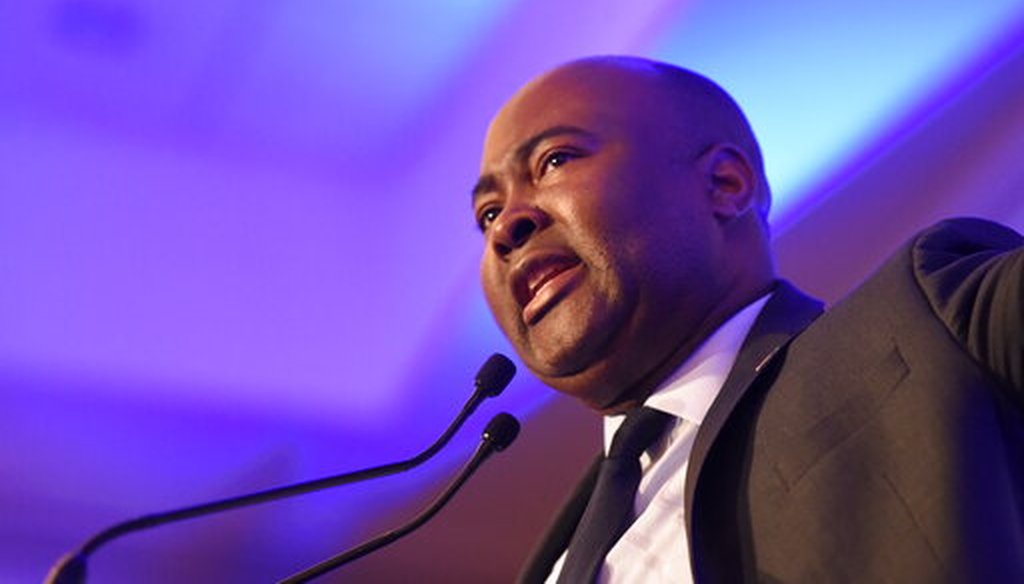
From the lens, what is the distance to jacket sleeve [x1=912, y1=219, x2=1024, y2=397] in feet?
3.04

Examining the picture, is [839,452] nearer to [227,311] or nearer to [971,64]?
[971,64]

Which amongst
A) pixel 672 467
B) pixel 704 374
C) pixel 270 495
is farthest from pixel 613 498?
pixel 270 495

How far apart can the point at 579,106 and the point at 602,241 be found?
0.80 ft

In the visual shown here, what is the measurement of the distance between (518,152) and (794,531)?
71 centimetres

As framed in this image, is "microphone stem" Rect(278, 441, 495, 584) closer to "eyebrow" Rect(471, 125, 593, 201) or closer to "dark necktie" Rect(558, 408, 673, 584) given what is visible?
"dark necktie" Rect(558, 408, 673, 584)

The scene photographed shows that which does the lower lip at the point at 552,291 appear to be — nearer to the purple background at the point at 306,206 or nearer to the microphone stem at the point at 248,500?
the microphone stem at the point at 248,500

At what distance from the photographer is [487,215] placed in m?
1.64

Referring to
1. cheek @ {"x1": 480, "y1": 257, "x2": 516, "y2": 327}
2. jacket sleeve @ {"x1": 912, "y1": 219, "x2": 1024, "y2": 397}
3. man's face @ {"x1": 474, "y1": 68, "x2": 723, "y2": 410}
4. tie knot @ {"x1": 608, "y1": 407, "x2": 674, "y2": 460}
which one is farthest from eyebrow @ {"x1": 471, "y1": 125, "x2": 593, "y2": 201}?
jacket sleeve @ {"x1": 912, "y1": 219, "x2": 1024, "y2": 397}

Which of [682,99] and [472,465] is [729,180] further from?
[472,465]

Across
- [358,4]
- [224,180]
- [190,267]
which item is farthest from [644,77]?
[190,267]

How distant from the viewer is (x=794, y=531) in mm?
988

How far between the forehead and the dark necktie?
0.38 meters

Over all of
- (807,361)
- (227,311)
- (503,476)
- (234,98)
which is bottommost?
(503,476)

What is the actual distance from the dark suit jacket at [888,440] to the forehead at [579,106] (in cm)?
46
